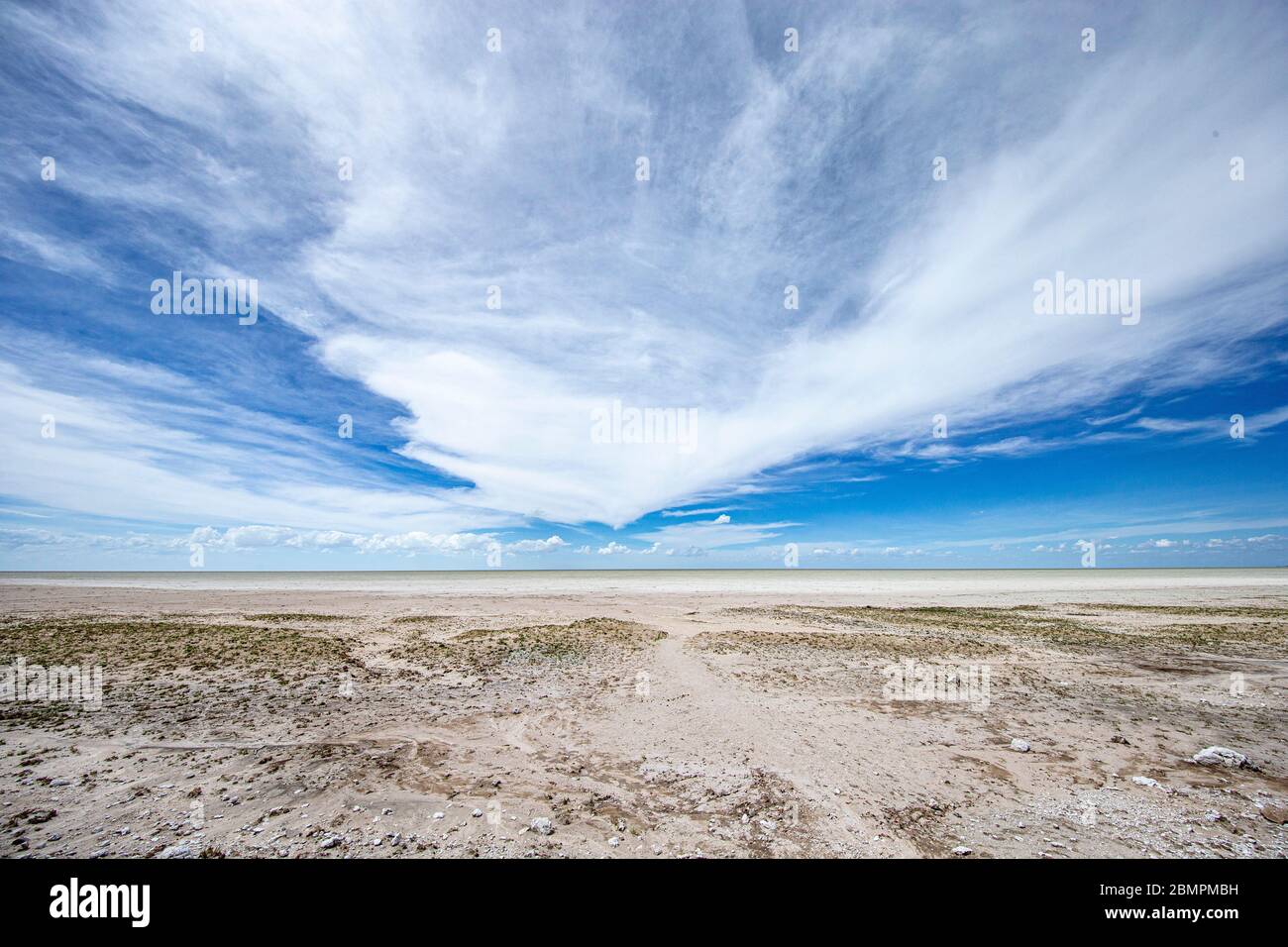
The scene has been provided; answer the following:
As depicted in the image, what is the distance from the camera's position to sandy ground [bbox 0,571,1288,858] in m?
7.40

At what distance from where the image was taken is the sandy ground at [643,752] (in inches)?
291

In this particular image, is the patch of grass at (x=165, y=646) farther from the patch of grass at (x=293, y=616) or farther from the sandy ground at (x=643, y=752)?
the patch of grass at (x=293, y=616)

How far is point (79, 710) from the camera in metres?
12.7

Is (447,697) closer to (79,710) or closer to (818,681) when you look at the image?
(79,710)

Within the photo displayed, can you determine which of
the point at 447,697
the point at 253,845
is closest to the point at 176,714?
the point at 447,697

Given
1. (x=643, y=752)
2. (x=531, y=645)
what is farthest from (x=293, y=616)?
(x=643, y=752)

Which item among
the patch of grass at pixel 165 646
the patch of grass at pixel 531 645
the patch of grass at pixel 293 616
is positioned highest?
the patch of grass at pixel 165 646

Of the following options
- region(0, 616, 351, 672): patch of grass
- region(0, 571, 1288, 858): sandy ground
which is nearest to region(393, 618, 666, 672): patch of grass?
region(0, 571, 1288, 858): sandy ground

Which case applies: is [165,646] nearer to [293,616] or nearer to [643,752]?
Result: [293,616]

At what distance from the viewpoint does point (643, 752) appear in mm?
10789

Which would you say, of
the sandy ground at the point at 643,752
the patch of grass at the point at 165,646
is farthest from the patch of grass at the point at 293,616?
the sandy ground at the point at 643,752

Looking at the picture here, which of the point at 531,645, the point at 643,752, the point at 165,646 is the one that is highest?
the point at 643,752

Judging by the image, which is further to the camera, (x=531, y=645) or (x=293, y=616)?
(x=293, y=616)

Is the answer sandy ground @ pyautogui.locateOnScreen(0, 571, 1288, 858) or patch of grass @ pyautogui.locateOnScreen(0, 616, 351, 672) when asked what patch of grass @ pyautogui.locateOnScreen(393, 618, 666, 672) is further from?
patch of grass @ pyautogui.locateOnScreen(0, 616, 351, 672)
